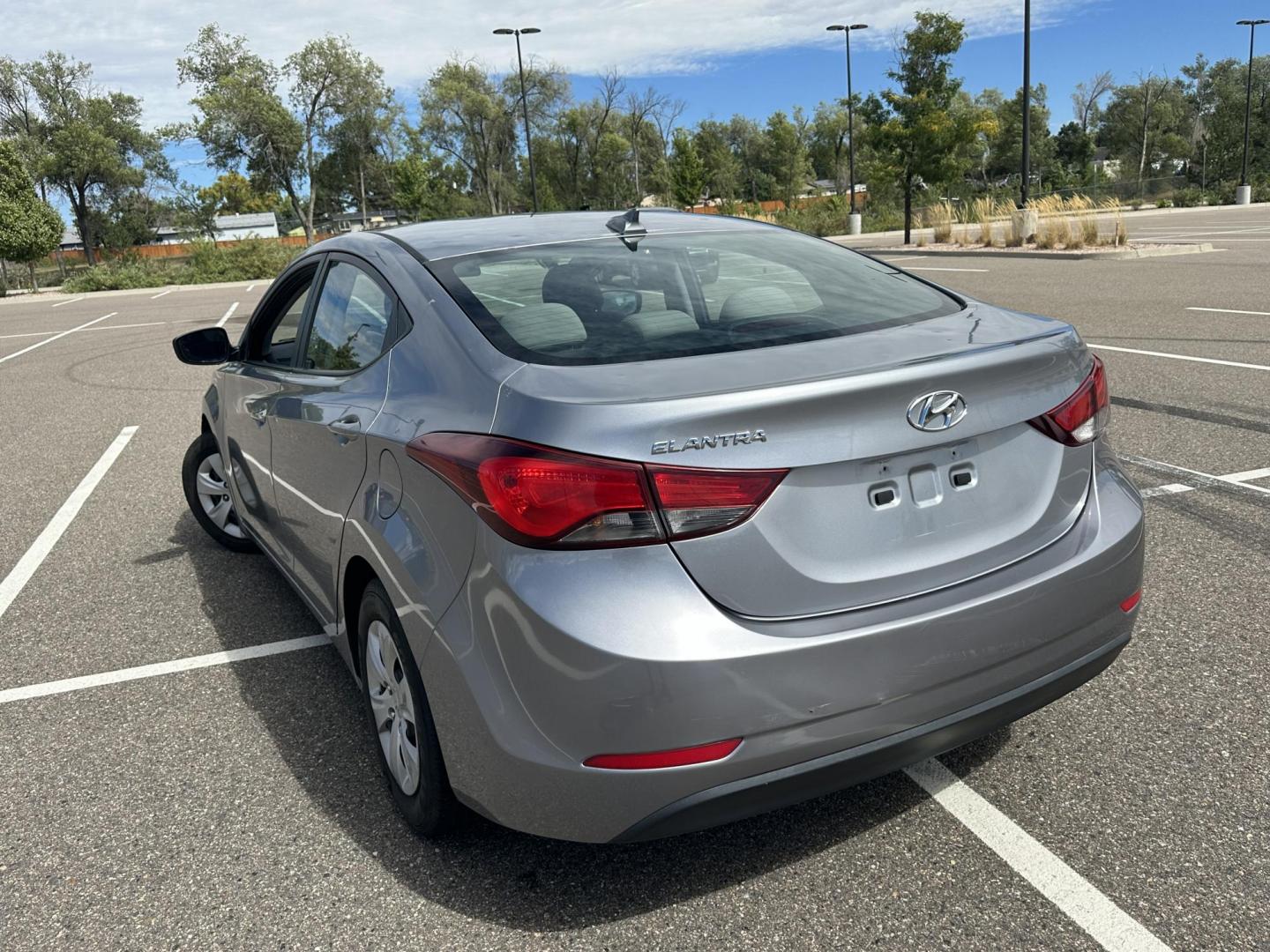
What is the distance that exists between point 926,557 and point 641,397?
704 mm

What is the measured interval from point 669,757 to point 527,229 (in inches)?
76.5

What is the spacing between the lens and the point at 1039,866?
249 cm

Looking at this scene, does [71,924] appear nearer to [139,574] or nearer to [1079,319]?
[139,574]

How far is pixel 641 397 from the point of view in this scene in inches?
81.9

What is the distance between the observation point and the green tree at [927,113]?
2889 centimetres

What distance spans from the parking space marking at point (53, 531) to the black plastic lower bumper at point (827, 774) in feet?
12.5

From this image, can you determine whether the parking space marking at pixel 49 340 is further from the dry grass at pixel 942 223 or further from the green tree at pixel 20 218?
the dry grass at pixel 942 223

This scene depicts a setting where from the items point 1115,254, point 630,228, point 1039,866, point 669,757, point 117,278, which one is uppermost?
point 630,228

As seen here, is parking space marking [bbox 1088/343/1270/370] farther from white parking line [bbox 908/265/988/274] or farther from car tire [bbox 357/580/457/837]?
white parking line [bbox 908/265/988/274]

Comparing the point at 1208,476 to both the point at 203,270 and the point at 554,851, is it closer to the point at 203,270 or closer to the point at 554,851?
the point at 554,851

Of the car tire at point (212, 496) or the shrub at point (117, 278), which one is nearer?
the car tire at point (212, 496)

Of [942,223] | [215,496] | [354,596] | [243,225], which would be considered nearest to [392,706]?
[354,596]

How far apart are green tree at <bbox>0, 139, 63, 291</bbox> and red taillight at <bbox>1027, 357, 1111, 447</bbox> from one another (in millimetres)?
43434

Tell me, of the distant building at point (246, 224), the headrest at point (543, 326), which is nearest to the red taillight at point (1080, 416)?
the headrest at point (543, 326)
